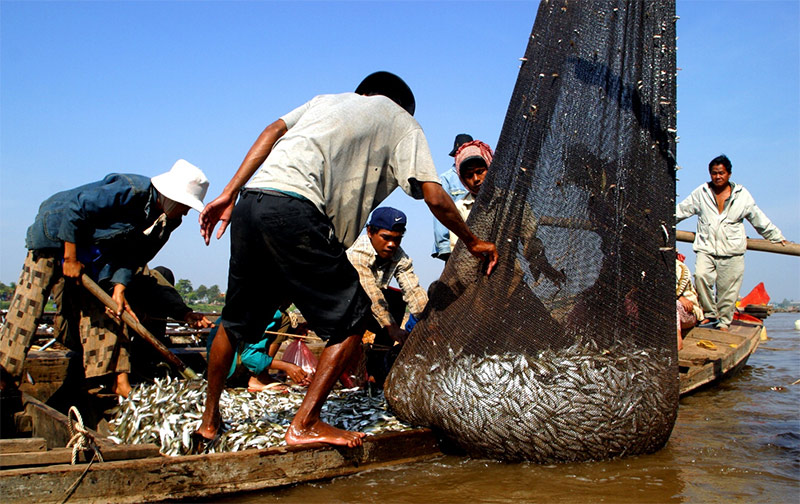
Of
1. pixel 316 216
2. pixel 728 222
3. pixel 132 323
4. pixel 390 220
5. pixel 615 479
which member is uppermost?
pixel 728 222

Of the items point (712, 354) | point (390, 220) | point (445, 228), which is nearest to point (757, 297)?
point (712, 354)

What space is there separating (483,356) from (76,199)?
124 inches

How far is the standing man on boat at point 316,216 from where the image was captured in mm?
3039

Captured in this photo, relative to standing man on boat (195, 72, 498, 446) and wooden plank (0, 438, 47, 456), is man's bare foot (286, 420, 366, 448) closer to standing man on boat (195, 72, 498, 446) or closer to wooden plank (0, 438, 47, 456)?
standing man on boat (195, 72, 498, 446)

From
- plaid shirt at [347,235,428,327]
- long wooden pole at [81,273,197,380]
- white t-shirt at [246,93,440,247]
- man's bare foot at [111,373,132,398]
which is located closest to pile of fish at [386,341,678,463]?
white t-shirt at [246,93,440,247]

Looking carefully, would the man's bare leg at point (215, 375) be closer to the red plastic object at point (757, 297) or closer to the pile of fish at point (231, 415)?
the pile of fish at point (231, 415)

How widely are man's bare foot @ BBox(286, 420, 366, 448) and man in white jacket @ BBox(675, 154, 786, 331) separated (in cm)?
704

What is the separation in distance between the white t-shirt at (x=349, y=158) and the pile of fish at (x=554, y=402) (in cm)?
101

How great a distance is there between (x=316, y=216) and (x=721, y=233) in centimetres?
732

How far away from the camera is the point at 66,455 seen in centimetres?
265

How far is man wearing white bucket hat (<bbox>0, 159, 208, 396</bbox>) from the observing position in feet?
14.1

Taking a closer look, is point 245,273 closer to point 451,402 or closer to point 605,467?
point 451,402

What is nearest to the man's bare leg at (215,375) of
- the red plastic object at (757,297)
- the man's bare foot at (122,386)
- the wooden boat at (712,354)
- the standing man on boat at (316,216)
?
the standing man on boat at (316,216)

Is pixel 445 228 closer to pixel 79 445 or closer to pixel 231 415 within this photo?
pixel 231 415
